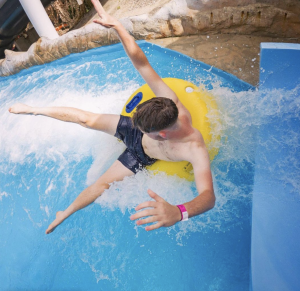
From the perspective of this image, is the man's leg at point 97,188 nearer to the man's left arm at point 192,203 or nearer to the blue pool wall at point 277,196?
the man's left arm at point 192,203

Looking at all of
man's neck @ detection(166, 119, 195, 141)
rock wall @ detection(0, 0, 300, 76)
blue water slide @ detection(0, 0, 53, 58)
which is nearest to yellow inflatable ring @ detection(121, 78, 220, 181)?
man's neck @ detection(166, 119, 195, 141)

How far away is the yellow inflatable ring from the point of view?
243 centimetres

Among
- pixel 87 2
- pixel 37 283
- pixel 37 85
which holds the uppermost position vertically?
pixel 87 2

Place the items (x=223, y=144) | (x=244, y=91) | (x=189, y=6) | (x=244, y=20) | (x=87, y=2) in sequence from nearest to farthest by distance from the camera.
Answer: (x=223, y=144) < (x=244, y=91) < (x=244, y=20) < (x=189, y=6) < (x=87, y=2)

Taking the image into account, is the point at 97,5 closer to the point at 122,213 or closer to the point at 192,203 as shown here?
the point at 192,203

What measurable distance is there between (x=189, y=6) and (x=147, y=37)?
0.92m

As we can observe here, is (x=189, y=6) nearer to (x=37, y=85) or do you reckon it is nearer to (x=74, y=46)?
(x=74, y=46)

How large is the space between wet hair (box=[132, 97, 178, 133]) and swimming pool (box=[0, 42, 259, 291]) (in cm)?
86

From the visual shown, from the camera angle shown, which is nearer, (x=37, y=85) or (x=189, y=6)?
(x=189, y=6)

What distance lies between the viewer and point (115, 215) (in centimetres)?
290

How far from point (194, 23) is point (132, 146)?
2.81m

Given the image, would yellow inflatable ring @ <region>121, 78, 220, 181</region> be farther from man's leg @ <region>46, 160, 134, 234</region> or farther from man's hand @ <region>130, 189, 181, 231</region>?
man's hand @ <region>130, 189, 181, 231</region>

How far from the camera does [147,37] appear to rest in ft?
15.3

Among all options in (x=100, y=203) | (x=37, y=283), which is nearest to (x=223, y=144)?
(x=100, y=203)
